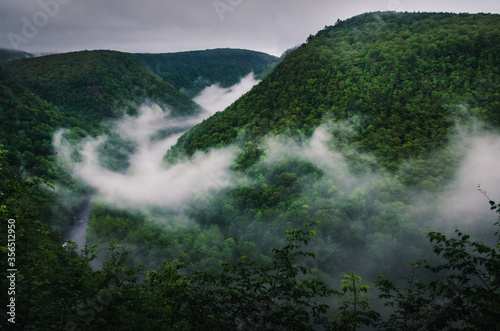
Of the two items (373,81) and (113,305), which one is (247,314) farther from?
(373,81)

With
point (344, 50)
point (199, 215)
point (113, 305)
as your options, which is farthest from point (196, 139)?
point (113, 305)

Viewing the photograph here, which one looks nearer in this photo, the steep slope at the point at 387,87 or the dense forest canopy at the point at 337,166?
the dense forest canopy at the point at 337,166

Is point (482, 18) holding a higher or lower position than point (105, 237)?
higher

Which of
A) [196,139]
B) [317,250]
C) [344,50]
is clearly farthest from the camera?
[196,139]

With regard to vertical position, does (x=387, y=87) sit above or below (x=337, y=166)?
above

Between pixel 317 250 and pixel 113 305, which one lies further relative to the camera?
pixel 317 250

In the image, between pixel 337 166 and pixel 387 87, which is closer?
pixel 337 166

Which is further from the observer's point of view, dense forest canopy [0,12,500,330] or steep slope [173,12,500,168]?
steep slope [173,12,500,168]

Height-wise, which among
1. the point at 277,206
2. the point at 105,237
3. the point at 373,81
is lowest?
the point at 105,237
